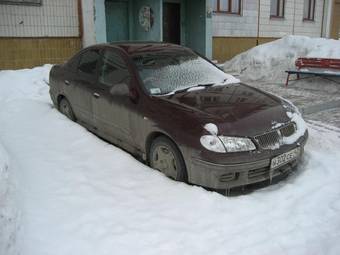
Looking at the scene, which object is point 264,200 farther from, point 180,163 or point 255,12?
point 255,12

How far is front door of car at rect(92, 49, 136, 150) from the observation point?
4.80 meters

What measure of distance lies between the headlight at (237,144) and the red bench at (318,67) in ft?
22.1

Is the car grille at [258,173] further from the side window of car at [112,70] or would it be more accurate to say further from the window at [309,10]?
the window at [309,10]

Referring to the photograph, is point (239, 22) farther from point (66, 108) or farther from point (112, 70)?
point (112, 70)

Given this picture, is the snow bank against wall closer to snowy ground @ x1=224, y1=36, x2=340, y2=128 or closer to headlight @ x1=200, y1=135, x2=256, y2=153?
headlight @ x1=200, y1=135, x2=256, y2=153

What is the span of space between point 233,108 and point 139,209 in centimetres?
147

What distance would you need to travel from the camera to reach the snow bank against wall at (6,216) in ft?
8.75

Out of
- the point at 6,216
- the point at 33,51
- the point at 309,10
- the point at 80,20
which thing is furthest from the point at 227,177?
the point at 309,10

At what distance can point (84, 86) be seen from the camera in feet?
18.6

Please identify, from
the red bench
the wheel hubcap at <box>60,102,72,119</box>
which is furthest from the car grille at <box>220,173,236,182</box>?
the red bench

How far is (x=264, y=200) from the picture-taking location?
3828 mm

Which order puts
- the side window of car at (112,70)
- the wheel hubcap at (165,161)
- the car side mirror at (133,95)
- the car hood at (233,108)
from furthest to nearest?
the side window of car at (112,70)
the car side mirror at (133,95)
the wheel hubcap at (165,161)
the car hood at (233,108)

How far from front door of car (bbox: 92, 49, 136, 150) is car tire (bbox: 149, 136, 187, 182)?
1.63 ft

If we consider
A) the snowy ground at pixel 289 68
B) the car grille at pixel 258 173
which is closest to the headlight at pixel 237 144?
the car grille at pixel 258 173
